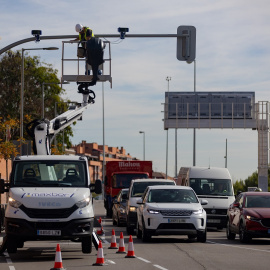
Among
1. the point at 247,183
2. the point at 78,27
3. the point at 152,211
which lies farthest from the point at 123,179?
the point at 247,183

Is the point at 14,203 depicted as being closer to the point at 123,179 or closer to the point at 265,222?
the point at 265,222

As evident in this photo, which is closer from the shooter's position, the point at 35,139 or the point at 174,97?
the point at 35,139

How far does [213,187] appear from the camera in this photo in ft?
115

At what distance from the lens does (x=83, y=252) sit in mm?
20625

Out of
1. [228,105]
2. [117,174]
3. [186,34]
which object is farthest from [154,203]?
[228,105]

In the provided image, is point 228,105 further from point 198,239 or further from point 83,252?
point 83,252

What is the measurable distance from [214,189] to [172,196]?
27.1 ft

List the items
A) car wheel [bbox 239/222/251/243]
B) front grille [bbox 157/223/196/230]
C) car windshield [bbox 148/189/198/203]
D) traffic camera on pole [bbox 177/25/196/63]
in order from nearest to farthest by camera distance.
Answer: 1. traffic camera on pole [bbox 177/25/196/63]
2. front grille [bbox 157/223/196/230]
3. car wheel [bbox 239/222/251/243]
4. car windshield [bbox 148/189/198/203]

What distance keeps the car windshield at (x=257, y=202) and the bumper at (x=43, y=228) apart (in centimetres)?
896

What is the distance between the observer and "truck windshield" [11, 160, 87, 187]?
66.2 ft

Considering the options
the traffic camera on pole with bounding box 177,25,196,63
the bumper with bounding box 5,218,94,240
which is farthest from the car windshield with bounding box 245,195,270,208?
the bumper with bounding box 5,218,94,240

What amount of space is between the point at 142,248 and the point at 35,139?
4.61m

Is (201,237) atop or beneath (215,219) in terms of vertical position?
atop

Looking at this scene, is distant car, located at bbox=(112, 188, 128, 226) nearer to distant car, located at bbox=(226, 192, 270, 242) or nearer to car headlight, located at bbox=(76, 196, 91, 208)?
distant car, located at bbox=(226, 192, 270, 242)
